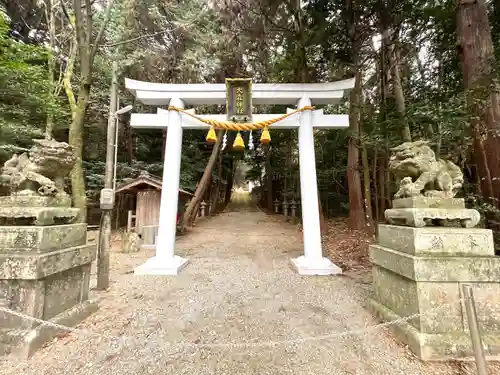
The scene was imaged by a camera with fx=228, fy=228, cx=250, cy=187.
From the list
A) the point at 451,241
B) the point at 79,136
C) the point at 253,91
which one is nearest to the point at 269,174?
the point at 253,91

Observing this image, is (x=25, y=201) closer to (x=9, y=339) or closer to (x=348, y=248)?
(x=9, y=339)

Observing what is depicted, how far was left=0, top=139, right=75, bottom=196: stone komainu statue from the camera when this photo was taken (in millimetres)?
2658

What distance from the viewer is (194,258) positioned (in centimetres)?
651

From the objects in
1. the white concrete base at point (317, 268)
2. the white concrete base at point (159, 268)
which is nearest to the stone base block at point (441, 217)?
the white concrete base at point (317, 268)

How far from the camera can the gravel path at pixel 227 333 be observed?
2.12 metres

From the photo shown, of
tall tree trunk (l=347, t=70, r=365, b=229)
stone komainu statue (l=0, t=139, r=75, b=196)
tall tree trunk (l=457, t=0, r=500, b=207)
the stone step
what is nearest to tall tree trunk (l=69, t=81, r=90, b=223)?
stone komainu statue (l=0, t=139, r=75, b=196)

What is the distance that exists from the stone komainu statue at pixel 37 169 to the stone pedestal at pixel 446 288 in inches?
163

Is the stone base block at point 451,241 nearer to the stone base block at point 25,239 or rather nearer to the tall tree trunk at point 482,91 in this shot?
the tall tree trunk at point 482,91

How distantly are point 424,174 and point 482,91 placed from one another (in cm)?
241

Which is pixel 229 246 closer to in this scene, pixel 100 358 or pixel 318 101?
pixel 318 101

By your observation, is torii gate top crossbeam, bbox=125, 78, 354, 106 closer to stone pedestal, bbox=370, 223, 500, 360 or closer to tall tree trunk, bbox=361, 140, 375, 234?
tall tree trunk, bbox=361, 140, 375, 234

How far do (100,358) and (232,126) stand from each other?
467cm

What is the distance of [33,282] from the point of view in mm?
2277

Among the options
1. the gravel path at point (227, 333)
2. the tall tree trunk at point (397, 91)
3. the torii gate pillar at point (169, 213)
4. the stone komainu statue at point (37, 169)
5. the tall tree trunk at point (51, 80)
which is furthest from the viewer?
the tall tree trunk at point (51, 80)
